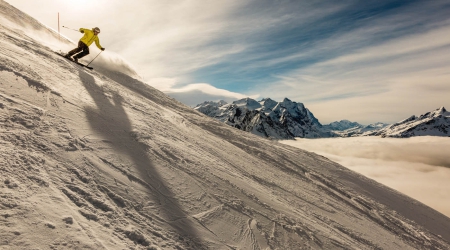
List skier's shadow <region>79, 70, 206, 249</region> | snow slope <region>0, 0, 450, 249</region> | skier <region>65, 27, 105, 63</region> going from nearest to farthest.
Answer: snow slope <region>0, 0, 450, 249</region> < skier's shadow <region>79, 70, 206, 249</region> < skier <region>65, 27, 105, 63</region>

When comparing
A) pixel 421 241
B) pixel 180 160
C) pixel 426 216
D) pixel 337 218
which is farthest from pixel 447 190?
pixel 180 160

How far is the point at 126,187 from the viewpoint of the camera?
4.55m

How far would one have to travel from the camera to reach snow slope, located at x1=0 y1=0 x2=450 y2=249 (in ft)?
11.0

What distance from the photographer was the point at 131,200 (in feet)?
14.1

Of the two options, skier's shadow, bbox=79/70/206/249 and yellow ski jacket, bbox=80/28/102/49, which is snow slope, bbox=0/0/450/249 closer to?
skier's shadow, bbox=79/70/206/249

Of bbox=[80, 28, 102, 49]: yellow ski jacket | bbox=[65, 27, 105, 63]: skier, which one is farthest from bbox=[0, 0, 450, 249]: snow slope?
bbox=[80, 28, 102, 49]: yellow ski jacket

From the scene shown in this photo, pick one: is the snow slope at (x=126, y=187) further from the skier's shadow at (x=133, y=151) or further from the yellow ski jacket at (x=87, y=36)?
the yellow ski jacket at (x=87, y=36)

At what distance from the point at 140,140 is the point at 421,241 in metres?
12.9

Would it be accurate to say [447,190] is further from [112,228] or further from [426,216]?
[112,228]

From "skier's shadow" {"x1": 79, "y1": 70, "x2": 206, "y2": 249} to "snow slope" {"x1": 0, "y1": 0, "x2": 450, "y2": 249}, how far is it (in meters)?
0.03

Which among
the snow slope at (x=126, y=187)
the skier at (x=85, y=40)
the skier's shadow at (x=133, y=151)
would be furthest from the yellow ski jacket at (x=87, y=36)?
the skier's shadow at (x=133, y=151)

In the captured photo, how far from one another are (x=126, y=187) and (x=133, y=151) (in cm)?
159

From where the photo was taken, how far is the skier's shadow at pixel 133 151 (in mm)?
4398

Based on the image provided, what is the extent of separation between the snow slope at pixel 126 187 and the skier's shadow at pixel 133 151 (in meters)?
0.03
